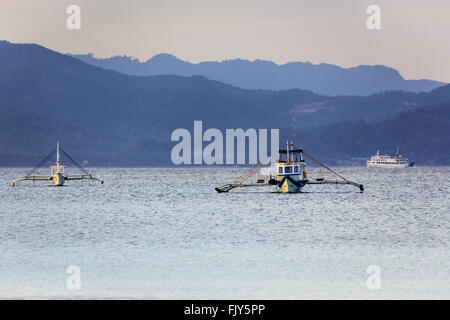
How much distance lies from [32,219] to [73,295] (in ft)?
178

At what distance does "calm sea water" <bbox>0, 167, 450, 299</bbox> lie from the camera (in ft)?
141

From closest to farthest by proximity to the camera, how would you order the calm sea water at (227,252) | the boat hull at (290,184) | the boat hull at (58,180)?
the calm sea water at (227,252) → the boat hull at (290,184) → the boat hull at (58,180)

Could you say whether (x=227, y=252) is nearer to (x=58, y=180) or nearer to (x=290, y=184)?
(x=290, y=184)

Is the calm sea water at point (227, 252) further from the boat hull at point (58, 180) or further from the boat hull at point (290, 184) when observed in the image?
the boat hull at point (58, 180)

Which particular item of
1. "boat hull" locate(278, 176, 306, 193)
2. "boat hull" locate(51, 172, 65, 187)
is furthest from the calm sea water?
"boat hull" locate(51, 172, 65, 187)

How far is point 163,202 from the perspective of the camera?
130125 mm

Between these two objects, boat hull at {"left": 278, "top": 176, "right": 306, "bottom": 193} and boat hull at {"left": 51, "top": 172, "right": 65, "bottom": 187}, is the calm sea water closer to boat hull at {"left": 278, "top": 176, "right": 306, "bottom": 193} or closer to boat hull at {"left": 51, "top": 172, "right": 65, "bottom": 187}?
boat hull at {"left": 278, "top": 176, "right": 306, "bottom": 193}

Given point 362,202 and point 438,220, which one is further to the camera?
point 362,202

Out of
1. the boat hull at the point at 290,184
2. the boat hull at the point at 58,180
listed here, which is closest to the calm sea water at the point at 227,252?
the boat hull at the point at 290,184

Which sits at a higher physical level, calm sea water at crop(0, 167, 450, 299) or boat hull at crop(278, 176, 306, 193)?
boat hull at crop(278, 176, 306, 193)

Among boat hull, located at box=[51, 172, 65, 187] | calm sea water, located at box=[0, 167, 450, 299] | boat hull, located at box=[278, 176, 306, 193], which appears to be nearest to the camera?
calm sea water, located at box=[0, 167, 450, 299]

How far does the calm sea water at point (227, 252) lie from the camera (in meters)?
42.8

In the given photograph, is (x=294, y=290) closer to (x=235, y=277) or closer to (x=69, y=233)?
(x=235, y=277)
